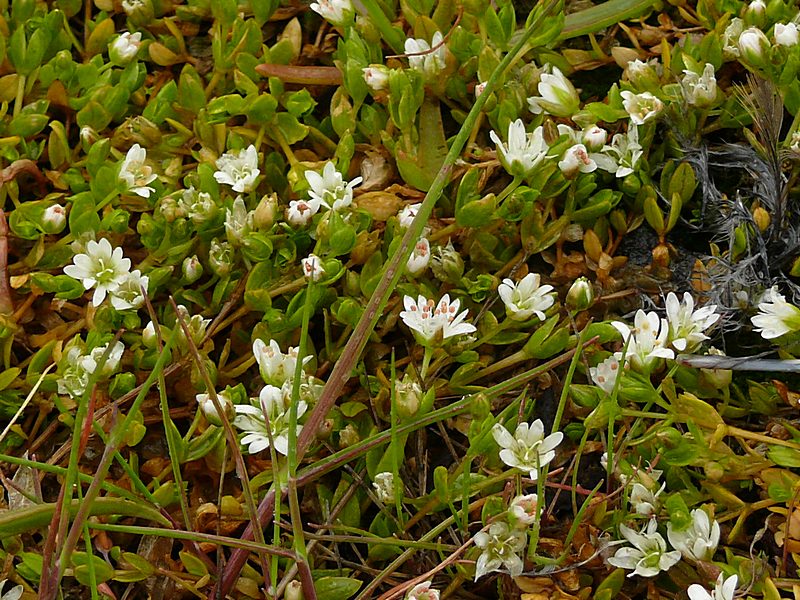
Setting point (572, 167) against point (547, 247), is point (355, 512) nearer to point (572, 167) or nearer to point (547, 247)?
point (547, 247)

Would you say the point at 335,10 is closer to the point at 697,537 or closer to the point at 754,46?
the point at 754,46

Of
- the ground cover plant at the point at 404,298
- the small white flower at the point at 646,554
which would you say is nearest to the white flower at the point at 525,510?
the ground cover plant at the point at 404,298

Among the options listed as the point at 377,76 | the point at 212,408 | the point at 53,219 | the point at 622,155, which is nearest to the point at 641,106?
the point at 622,155

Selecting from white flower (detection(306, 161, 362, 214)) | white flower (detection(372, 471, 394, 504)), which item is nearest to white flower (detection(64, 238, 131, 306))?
white flower (detection(306, 161, 362, 214))

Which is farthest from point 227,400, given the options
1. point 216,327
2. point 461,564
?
point 461,564

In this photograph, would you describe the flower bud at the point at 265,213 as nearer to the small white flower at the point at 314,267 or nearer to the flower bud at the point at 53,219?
the small white flower at the point at 314,267

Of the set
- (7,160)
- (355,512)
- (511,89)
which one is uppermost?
(511,89)
